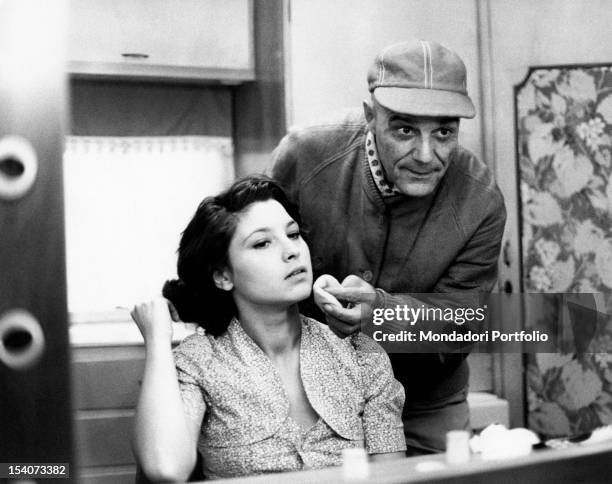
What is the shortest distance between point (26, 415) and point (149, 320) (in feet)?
1.44

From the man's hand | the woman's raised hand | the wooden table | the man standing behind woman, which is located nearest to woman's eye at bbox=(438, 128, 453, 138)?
the man standing behind woman

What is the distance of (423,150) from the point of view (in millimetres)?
817

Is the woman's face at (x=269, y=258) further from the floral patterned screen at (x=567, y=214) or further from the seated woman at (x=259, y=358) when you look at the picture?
the floral patterned screen at (x=567, y=214)

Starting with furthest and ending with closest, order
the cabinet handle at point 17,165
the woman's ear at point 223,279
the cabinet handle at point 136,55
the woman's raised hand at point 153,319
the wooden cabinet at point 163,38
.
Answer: the cabinet handle at point 136,55 → the wooden cabinet at point 163,38 → the woman's ear at point 223,279 → the woman's raised hand at point 153,319 → the cabinet handle at point 17,165

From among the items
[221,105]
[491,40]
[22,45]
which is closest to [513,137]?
[491,40]

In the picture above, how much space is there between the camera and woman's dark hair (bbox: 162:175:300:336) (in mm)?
839

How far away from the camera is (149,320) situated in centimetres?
74

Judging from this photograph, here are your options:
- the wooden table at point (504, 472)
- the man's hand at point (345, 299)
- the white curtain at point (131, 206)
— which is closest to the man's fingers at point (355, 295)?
the man's hand at point (345, 299)

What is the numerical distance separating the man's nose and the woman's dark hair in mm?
141

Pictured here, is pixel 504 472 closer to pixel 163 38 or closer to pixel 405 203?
pixel 405 203

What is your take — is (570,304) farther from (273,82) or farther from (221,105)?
(221,105)

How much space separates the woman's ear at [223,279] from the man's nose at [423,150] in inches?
9.0

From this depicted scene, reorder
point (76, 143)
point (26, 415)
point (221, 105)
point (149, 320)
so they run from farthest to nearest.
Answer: point (221, 105), point (76, 143), point (149, 320), point (26, 415)

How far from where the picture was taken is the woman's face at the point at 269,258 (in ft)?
2.65
